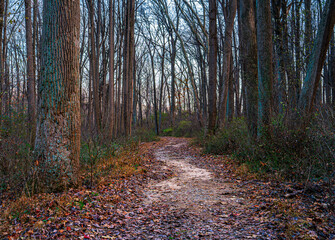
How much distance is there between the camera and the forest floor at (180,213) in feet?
10.0

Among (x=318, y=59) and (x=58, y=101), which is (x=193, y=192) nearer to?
(x=58, y=101)

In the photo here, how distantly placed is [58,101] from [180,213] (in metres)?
3.07

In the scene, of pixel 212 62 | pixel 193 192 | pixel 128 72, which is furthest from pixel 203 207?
pixel 128 72

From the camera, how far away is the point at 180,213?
400 cm

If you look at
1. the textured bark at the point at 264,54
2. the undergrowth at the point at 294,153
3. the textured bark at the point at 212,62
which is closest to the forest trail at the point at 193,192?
the undergrowth at the point at 294,153

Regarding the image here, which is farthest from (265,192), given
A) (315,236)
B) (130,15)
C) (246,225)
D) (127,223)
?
(130,15)

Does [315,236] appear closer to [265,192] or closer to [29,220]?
[265,192]

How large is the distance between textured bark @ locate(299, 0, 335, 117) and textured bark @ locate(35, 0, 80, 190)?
5.47 metres

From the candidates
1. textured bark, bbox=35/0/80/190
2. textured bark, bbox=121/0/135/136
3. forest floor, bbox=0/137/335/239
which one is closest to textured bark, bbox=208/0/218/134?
textured bark, bbox=121/0/135/136

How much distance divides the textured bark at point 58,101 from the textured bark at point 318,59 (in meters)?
5.47

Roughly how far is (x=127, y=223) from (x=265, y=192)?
2.72 metres

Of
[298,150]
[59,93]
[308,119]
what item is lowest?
[298,150]

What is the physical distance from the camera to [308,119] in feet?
17.6

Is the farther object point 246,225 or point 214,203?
point 214,203
